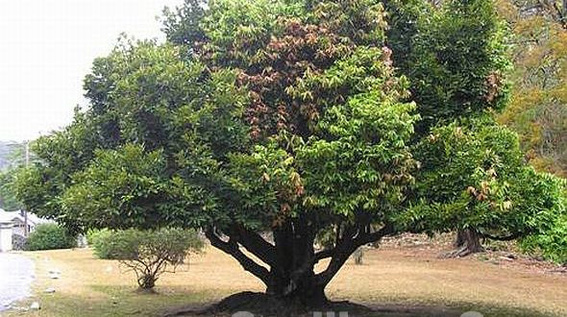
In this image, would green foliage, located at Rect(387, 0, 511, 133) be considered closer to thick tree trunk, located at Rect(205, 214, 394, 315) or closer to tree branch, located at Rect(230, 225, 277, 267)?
thick tree trunk, located at Rect(205, 214, 394, 315)

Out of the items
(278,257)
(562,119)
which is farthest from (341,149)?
(562,119)

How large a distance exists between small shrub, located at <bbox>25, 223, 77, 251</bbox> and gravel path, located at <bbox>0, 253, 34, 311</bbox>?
43.1 feet

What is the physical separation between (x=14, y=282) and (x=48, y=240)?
20.8 m

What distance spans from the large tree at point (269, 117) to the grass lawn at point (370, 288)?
2718 millimetres

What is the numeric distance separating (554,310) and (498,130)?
4655mm

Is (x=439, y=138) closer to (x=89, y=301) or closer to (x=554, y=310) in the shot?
(x=554, y=310)

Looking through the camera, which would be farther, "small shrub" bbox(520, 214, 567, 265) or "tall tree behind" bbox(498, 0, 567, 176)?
"tall tree behind" bbox(498, 0, 567, 176)

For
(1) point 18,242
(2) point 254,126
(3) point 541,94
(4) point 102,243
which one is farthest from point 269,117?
(1) point 18,242

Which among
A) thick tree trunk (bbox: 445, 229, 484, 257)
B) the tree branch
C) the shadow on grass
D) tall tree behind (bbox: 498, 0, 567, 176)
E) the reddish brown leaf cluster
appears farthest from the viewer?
thick tree trunk (bbox: 445, 229, 484, 257)

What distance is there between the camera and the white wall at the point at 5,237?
3906 centimetres

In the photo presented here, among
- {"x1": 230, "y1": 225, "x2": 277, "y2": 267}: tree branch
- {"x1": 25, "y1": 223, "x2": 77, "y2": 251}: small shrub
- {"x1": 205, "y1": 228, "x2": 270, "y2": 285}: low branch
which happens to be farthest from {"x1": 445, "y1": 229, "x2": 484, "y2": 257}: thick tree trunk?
A: {"x1": 25, "y1": 223, "x2": 77, "y2": 251}: small shrub

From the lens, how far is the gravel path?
13.1m

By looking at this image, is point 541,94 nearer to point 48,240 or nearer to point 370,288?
point 370,288

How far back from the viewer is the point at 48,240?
36.2 meters
